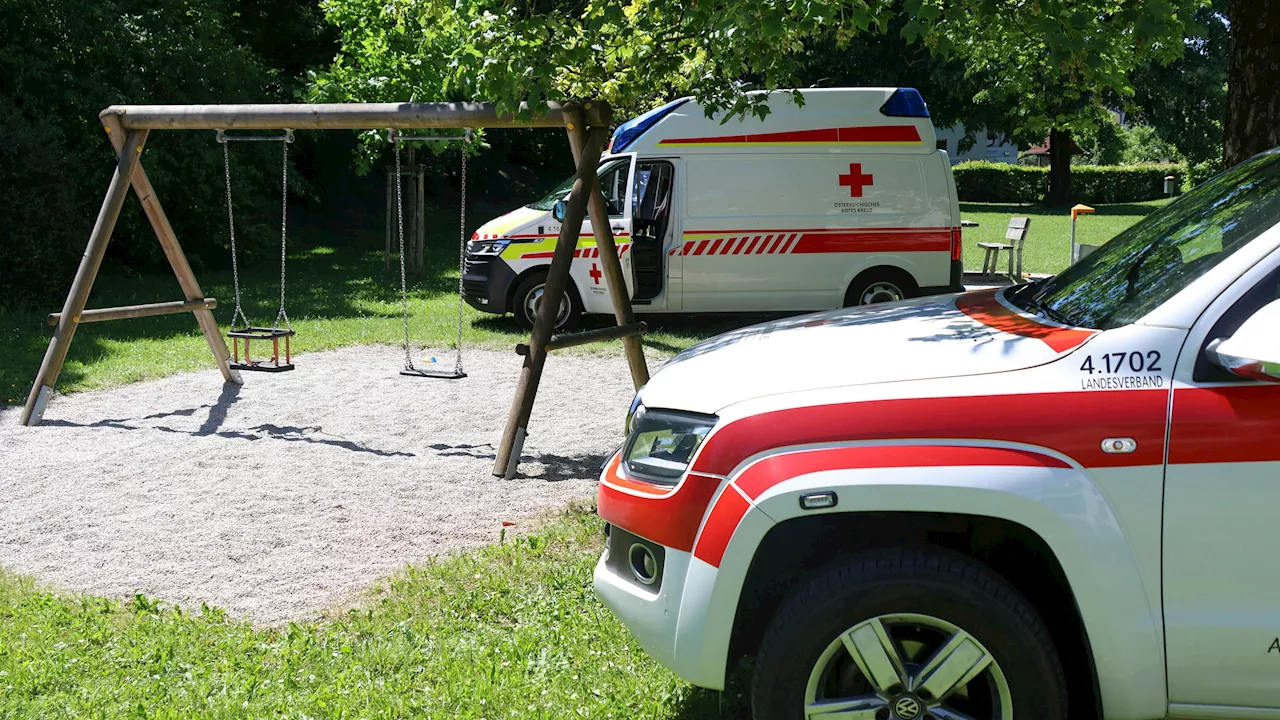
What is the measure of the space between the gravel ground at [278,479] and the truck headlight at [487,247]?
2586 millimetres

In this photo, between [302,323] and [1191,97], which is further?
[1191,97]

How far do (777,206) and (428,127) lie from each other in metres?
5.83

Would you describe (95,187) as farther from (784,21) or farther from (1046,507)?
(1046,507)

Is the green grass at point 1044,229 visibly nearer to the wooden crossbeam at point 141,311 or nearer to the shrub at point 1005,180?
the shrub at point 1005,180

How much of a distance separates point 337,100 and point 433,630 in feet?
49.9

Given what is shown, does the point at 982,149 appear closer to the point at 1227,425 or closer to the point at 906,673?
the point at 1227,425

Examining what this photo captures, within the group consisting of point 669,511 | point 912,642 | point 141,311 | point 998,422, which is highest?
point 998,422

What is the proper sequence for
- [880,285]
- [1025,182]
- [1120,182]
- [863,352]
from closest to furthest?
[863,352] < [880,285] < [1025,182] < [1120,182]

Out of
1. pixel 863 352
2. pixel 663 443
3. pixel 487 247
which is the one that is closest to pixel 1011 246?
pixel 487 247

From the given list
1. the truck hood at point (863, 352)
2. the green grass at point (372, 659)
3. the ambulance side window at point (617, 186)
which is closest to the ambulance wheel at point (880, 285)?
the ambulance side window at point (617, 186)

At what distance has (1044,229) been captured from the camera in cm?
3234

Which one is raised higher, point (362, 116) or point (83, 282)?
point (362, 116)

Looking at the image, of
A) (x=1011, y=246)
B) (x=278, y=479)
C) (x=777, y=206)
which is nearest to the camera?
(x=278, y=479)

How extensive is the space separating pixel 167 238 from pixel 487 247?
444 centimetres
